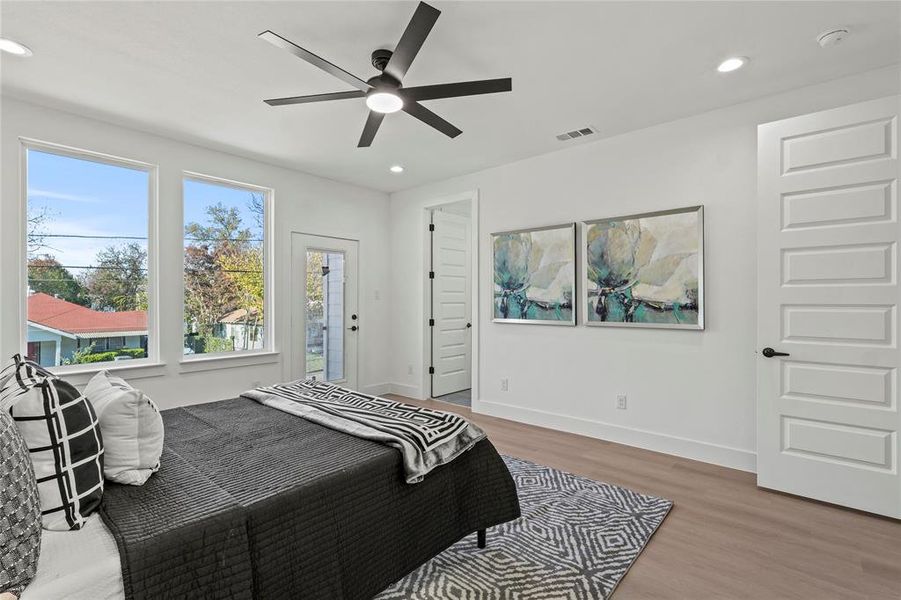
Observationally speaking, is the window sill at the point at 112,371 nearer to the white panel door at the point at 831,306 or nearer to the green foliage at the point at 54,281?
the green foliage at the point at 54,281

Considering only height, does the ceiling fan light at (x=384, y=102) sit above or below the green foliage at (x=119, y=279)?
above

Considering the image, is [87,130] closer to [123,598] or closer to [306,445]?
[306,445]

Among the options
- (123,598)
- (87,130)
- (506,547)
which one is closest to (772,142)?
(506,547)

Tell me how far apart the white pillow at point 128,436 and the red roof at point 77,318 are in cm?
247

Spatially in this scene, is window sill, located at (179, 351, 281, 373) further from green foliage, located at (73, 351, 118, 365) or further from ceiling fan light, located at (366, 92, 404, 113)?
ceiling fan light, located at (366, 92, 404, 113)

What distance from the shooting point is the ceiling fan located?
191 centimetres

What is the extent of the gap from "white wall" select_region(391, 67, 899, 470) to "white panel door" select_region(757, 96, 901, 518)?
31cm

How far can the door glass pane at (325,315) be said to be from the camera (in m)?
4.98

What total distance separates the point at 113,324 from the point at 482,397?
3477mm

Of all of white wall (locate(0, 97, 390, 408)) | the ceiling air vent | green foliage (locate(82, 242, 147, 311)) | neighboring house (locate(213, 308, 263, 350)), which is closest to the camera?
white wall (locate(0, 97, 390, 408))

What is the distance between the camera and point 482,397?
187 inches

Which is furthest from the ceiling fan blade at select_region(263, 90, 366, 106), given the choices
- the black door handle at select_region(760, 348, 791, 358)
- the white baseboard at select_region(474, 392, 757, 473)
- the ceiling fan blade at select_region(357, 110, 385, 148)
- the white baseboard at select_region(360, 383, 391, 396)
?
the white baseboard at select_region(360, 383, 391, 396)

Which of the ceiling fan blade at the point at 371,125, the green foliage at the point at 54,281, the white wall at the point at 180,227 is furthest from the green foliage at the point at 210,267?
the ceiling fan blade at the point at 371,125

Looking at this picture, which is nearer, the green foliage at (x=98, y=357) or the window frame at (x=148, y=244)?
the window frame at (x=148, y=244)
